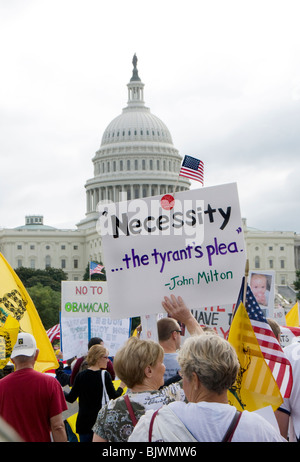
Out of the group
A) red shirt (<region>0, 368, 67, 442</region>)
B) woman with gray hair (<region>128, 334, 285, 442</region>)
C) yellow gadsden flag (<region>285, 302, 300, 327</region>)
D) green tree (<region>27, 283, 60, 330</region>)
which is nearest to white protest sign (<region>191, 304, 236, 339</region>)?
yellow gadsden flag (<region>285, 302, 300, 327</region>)

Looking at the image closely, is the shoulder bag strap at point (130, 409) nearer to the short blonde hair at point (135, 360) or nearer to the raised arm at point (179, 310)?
the short blonde hair at point (135, 360)

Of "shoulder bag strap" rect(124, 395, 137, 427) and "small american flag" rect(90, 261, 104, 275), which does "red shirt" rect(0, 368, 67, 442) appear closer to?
"shoulder bag strap" rect(124, 395, 137, 427)

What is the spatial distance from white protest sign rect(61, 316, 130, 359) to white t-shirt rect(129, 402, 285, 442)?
10463 mm

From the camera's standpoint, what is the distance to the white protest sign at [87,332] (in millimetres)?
14469

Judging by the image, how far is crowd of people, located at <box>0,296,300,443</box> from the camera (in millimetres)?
3756

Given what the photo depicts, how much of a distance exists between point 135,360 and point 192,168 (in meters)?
3.44

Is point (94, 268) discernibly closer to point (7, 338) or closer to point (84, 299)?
point (84, 299)

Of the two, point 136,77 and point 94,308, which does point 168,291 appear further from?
point 136,77

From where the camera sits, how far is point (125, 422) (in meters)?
4.61

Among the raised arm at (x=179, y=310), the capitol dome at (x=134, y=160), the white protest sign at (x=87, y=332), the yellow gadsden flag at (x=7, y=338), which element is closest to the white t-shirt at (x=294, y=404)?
the raised arm at (x=179, y=310)

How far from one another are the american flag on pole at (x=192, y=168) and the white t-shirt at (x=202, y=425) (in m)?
4.13

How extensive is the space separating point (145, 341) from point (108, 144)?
135950mm

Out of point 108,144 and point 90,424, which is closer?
point 90,424
